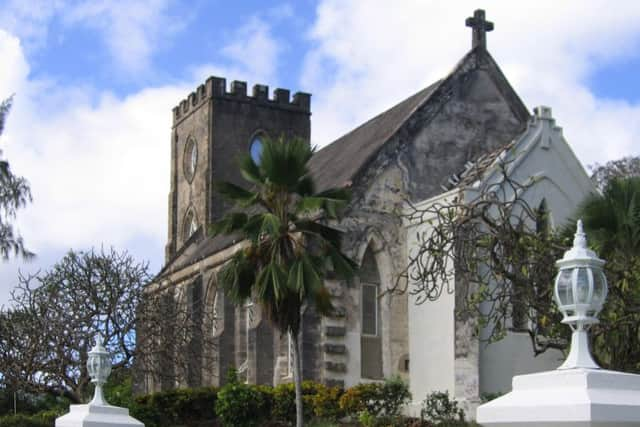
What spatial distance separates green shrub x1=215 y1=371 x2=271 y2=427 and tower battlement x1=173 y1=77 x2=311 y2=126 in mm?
22134

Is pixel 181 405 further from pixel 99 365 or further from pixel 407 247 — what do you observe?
pixel 99 365

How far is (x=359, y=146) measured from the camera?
3462 centimetres

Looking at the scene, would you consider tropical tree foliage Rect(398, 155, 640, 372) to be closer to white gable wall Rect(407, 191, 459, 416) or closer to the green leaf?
the green leaf

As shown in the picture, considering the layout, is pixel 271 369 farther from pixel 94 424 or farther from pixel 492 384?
pixel 94 424

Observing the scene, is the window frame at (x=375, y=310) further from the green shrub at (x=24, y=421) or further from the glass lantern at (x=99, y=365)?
the glass lantern at (x=99, y=365)

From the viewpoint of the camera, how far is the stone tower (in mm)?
46688

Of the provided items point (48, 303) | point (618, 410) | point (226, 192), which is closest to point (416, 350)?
point (226, 192)

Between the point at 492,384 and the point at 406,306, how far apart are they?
3.55 meters

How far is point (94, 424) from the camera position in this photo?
12.4 metres

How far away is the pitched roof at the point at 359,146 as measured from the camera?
101 ft

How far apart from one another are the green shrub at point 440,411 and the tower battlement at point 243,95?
79.7ft

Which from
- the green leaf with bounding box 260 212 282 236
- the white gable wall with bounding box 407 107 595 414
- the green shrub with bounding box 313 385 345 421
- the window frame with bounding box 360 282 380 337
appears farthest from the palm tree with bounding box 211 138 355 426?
the window frame with bounding box 360 282 380 337

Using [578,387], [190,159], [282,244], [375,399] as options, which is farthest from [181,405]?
[578,387]

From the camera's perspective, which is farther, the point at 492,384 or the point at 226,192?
the point at 492,384
